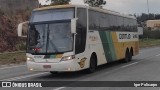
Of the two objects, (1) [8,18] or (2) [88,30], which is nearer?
(2) [88,30]

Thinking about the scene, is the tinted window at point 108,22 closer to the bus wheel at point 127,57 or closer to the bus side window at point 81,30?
the bus side window at point 81,30

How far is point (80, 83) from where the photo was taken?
15422 mm

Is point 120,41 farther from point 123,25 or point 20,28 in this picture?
point 20,28

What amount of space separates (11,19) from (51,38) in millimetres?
33808

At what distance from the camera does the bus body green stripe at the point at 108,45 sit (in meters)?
21.1

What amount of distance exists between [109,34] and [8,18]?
29.4m

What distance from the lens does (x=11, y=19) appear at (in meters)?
50.2

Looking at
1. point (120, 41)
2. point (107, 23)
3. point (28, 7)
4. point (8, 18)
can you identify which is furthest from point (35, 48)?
point (28, 7)

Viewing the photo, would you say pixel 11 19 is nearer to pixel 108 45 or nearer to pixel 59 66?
pixel 108 45

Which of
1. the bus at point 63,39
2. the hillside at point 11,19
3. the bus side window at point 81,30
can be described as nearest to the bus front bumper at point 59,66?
the bus at point 63,39

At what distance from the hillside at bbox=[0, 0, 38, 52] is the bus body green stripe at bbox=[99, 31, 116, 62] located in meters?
20.9

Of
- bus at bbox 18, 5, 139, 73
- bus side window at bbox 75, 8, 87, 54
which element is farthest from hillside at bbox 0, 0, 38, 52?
bus side window at bbox 75, 8, 87, 54

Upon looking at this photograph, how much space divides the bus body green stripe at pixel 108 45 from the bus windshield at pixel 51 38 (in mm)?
3788

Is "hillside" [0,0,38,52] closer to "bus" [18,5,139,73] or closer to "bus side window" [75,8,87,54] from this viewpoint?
"bus" [18,5,139,73]
